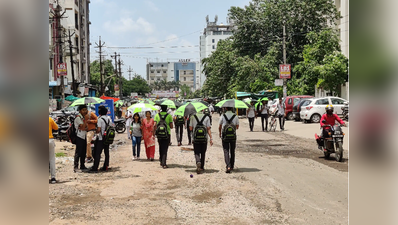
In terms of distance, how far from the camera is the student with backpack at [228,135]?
10.5 meters

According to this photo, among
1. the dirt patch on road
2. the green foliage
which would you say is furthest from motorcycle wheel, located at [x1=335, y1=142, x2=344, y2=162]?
the green foliage

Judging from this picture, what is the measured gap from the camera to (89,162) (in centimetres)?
1367

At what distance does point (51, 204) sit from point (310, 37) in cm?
3671

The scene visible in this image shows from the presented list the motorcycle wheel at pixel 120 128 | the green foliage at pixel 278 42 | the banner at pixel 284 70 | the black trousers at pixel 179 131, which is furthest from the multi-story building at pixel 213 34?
the black trousers at pixel 179 131

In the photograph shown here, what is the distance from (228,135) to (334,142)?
3627 millimetres

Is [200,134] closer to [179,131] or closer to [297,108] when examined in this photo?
[179,131]

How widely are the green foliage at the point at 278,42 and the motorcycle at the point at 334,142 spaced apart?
850 inches

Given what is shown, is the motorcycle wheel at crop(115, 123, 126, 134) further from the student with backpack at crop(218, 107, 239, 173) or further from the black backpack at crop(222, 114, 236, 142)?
the black backpack at crop(222, 114, 236, 142)

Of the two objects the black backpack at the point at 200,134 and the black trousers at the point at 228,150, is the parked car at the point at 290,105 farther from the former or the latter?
the black backpack at the point at 200,134

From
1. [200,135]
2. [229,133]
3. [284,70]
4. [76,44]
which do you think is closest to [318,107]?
[284,70]

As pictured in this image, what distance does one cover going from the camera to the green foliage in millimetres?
36906
